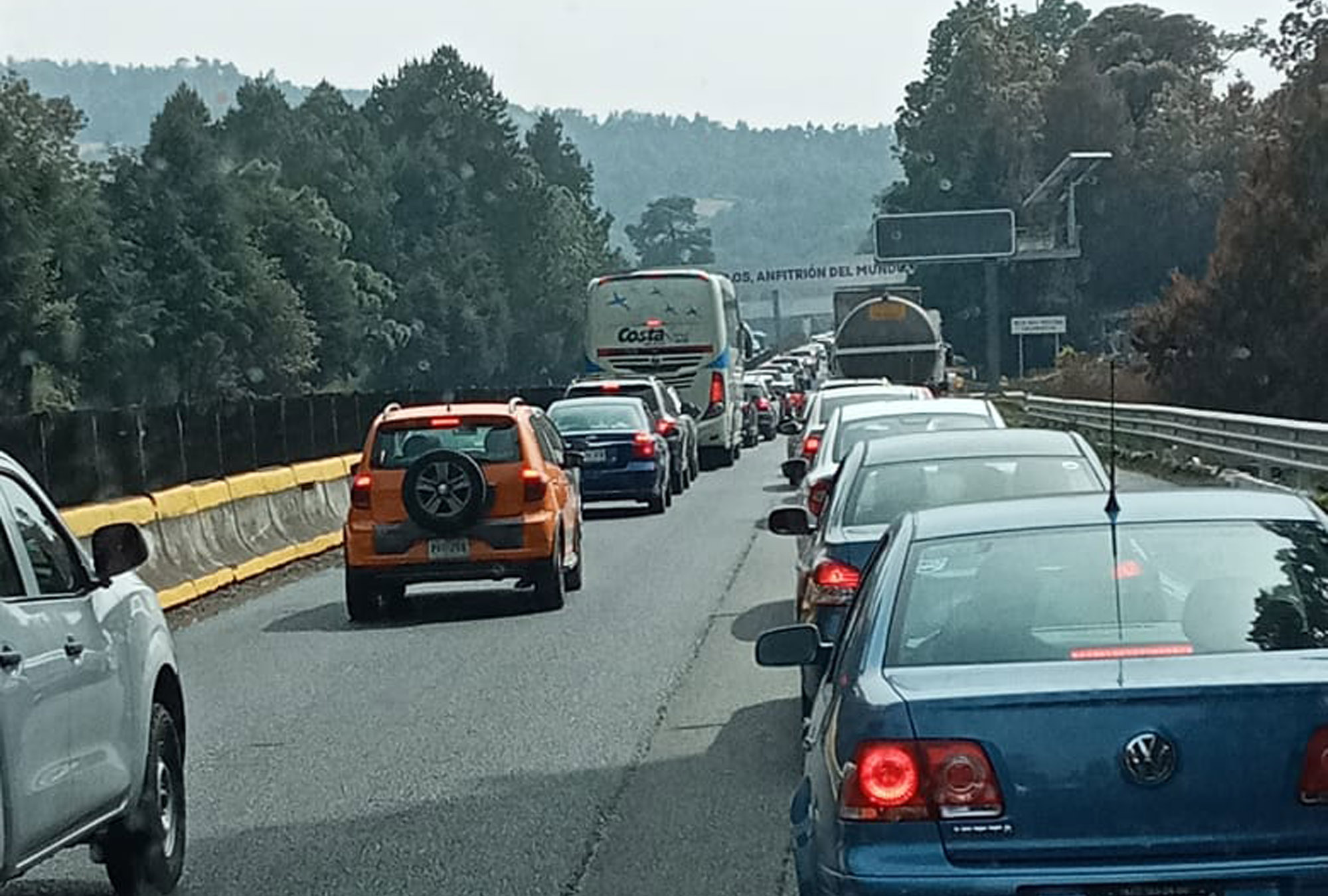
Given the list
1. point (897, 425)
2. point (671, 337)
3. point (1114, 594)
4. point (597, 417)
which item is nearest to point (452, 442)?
point (897, 425)

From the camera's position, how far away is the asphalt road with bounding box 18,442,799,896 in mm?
8836

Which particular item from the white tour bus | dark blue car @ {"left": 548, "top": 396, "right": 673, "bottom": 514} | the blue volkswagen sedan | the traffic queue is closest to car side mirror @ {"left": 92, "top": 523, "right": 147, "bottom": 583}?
the traffic queue

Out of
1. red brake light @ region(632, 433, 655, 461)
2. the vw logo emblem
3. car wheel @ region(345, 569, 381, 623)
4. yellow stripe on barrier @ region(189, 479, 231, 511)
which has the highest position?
the vw logo emblem

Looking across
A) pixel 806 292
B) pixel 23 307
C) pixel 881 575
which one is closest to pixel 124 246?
pixel 23 307

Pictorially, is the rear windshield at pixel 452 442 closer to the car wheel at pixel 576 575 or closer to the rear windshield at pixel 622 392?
the car wheel at pixel 576 575

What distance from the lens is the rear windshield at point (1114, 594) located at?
5.84m

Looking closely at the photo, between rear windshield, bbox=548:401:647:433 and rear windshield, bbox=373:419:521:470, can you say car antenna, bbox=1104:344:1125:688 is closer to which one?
rear windshield, bbox=373:419:521:470

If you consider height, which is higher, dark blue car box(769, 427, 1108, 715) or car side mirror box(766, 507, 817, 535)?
dark blue car box(769, 427, 1108, 715)

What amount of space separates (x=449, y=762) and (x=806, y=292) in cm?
15636

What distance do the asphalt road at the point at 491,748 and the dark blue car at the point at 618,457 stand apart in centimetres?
986

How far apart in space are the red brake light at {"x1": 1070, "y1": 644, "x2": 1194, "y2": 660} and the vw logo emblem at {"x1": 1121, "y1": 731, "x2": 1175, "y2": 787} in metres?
0.34

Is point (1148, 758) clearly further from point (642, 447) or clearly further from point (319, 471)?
point (642, 447)

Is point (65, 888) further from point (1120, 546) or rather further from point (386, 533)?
point (386, 533)

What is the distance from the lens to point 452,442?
18.4 meters
